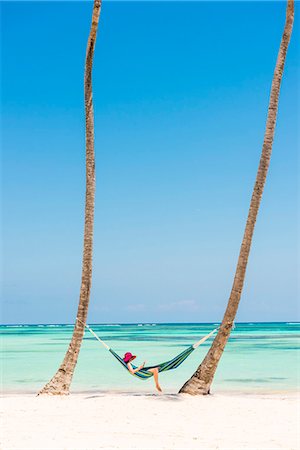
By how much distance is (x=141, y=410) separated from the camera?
26.3ft

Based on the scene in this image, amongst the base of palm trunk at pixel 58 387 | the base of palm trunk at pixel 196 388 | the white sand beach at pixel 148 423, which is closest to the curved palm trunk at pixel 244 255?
the base of palm trunk at pixel 196 388

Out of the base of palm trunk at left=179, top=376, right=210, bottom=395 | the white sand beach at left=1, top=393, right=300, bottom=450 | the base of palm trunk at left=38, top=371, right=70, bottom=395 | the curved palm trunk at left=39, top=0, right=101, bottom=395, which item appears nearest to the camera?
the white sand beach at left=1, top=393, right=300, bottom=450

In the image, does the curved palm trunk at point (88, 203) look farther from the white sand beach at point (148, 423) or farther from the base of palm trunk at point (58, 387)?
the white sand beach at point (148, 423)

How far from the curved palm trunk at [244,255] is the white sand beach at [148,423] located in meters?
0.32

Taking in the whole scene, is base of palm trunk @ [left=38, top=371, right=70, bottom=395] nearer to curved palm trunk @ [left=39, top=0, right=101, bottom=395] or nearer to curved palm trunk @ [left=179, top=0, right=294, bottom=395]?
curved palm trunk @ [left=39, top=0, right=101, bottom=395]

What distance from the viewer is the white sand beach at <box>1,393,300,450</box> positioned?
21.0ft

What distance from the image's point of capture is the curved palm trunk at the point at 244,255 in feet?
30.2

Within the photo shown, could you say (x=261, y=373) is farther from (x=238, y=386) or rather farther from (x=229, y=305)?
(x=229, y=305)

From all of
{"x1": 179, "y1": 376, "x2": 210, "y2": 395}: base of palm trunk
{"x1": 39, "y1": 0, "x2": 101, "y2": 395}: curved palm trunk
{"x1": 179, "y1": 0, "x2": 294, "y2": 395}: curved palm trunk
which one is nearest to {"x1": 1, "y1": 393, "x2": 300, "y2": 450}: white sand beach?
{"x1": 179, "y1": 376, "x2": 210, "y2": 395}: base of palm trunk

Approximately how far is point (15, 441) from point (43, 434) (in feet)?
1.20

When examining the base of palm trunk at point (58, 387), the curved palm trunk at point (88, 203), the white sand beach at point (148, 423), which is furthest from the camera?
the curved palm trunk at point (88, 203)

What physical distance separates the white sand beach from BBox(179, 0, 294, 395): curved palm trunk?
1.05 ft

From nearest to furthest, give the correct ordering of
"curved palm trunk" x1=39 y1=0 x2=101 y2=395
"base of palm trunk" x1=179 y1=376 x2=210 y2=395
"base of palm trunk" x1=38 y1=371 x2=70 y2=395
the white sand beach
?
1. the white sand beach
2. "base of palm trunk" x1=179 y1=376 x2=210 y2=395
3. "base of palm trunk" x1=38 y1=371 x2=70 y2=395
4. "curved palm trunk" x1=39 y1=0 x2=101 y2=395

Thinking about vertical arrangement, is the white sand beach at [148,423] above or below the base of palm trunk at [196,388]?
above
